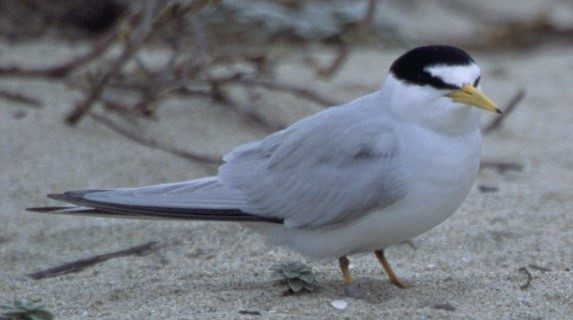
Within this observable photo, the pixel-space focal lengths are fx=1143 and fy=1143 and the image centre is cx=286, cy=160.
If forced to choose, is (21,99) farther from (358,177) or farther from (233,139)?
(358,177)

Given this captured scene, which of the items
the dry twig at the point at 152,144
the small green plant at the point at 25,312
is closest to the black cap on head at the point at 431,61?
the small green plant at the point at 25,312

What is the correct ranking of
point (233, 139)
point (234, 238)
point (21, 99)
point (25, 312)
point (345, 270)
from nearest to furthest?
point (25, 312), point (345, 270), point (234, 238), point (233, 139), point (21, 99)

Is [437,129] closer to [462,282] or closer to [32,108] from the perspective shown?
[462,282]

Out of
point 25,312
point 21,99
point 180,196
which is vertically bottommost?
point 25,312

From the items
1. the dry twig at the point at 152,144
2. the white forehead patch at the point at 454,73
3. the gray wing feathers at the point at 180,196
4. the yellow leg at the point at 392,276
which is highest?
the white forehead patch at the point at 454,73

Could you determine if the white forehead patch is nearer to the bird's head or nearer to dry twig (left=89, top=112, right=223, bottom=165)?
the bird's head

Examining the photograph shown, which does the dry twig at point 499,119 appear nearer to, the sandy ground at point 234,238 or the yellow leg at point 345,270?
the sandy ground at point 234,238

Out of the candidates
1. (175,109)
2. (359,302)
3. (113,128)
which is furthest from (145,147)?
(359,302)

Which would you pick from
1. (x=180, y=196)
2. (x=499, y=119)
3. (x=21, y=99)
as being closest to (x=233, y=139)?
(x=21, y=99)
